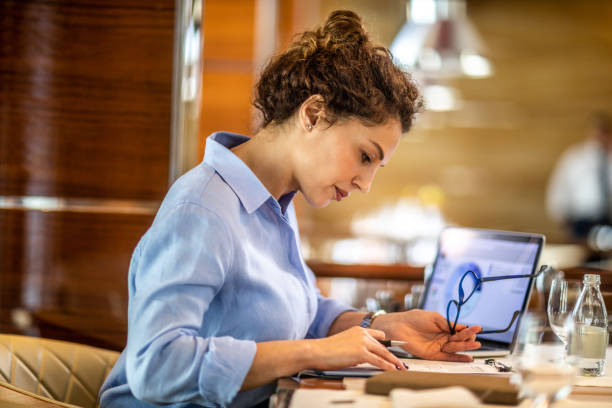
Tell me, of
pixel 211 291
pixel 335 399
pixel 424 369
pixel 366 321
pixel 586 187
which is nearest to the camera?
pixel 335 399

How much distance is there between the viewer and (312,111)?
1.33 metres

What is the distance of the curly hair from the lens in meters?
1.31

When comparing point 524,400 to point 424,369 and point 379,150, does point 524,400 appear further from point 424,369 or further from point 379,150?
point 379,150

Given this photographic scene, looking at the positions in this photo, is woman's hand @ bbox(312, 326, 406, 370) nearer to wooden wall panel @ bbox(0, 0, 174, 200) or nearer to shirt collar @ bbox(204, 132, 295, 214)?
shirt collar @ bbox(204, 132, 295, 214)

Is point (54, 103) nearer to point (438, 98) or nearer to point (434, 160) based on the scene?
point (438, 98)

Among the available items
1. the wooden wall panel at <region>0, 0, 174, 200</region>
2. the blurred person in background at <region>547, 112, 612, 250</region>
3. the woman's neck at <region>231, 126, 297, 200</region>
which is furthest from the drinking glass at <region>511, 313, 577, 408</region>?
the blurred person in background at <region>547, 112, 612, 250</region>

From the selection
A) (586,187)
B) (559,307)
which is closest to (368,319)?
(559,307)

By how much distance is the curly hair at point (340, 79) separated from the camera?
131cm

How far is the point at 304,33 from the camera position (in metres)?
1.46

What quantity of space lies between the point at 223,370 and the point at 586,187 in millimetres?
7122

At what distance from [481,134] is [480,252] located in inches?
257

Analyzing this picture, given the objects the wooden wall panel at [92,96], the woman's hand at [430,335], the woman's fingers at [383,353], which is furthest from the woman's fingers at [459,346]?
the wooden wall panel at [92,96]

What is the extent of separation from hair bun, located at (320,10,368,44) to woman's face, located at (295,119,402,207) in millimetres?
198

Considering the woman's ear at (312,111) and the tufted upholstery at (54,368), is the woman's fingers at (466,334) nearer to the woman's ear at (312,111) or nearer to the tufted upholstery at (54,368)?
the woman's ear at (312,111)
